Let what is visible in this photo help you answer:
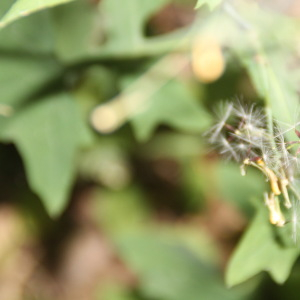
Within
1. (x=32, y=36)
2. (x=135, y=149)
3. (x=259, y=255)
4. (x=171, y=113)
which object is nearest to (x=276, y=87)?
(x=259, y=255)

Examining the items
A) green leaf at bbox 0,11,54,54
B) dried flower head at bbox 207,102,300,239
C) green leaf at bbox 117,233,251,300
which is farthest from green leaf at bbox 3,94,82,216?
green leaf at bbox 117,233,251,300

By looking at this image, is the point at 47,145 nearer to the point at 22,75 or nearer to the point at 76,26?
the point at 22,75

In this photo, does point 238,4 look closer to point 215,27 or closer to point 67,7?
point 215,27

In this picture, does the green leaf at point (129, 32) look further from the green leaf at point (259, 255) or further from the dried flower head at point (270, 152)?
the green leaf at point (259, 255)

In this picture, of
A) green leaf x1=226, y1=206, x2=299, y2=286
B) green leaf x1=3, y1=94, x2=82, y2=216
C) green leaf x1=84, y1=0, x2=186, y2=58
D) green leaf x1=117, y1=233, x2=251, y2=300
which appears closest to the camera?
green leaf x1=226, y1=206, x2=299, y2=286

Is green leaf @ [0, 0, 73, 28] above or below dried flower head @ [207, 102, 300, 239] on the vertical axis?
above

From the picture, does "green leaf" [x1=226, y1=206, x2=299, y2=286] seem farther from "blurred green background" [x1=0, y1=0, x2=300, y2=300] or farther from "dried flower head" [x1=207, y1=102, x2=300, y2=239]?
"dried flower head" [x1=207, y1=102, x2=300, y2=239]

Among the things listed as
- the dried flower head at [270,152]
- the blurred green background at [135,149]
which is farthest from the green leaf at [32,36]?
the dried flower head at [270,152]
